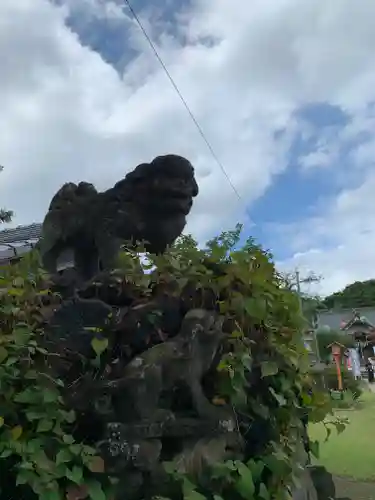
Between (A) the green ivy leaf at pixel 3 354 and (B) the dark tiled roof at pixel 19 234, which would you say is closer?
(A) the green ivy leaf at pixel 3 354

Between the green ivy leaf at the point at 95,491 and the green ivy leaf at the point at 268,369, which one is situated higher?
the green ivy leaf at the point at 268,369

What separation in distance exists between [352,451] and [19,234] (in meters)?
10.9

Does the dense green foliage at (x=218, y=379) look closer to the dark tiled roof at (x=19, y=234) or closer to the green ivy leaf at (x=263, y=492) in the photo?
the green ivy leaf at (x=263, y=492)

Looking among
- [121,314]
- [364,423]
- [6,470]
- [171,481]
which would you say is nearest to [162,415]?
[171,481]

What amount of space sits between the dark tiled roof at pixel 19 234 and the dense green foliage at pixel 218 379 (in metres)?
10.9

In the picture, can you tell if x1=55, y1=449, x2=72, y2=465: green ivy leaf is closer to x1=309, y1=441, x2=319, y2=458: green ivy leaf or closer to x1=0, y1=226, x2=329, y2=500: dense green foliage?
x1=0, y1=226, x2=329, y2=500: dense green foliage

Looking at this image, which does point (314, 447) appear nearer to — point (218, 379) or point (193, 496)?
point (218, 379)

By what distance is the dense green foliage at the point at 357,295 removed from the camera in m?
45.5

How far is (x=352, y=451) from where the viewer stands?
670 centimetres

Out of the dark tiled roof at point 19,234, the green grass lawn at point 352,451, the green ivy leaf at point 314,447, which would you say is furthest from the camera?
the dark tiled roof at point 19,234

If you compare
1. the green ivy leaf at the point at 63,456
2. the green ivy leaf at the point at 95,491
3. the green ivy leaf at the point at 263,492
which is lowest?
the green ivy leaf at the point at 263,492

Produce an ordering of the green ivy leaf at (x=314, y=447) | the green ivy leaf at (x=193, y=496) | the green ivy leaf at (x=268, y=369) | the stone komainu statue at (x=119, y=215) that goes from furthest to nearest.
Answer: the stone komainu statue at (x=119, y=215) < the green ivy leaf at (x=314, y=447) < the green ivy leaf at (x=268, y=369) < the green ivy leaf at (x=193, y=496)

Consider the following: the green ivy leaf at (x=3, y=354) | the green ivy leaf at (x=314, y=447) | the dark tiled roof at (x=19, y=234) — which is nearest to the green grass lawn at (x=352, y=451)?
the green ivy leaf at (x=314, y=447)

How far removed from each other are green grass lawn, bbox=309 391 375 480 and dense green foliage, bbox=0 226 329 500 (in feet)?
8.03
